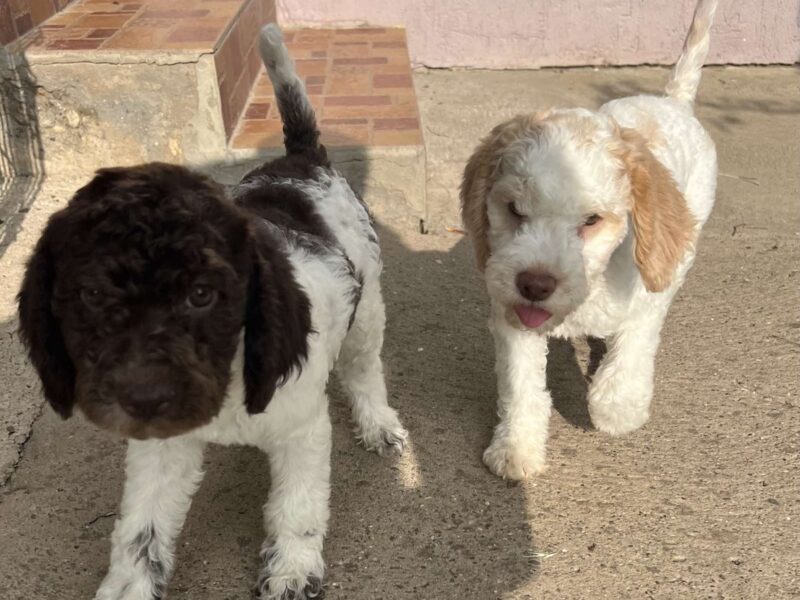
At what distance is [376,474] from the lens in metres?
3.50

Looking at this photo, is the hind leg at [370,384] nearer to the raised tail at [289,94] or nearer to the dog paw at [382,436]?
the dog paw at [382,436]

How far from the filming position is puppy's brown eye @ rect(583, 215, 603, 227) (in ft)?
10.0

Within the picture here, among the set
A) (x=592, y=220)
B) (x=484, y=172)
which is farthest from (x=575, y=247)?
(x=484, y=172)

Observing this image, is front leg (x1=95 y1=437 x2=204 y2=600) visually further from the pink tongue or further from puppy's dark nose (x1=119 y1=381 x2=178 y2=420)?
the pink tongue

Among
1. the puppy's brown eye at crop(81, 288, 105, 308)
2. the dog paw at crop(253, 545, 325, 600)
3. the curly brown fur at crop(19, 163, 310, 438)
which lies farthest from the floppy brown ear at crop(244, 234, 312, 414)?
the dog paw at crop(253, 545, 325, 600)

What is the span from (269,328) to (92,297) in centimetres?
49

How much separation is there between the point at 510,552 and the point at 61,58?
4.12 metres

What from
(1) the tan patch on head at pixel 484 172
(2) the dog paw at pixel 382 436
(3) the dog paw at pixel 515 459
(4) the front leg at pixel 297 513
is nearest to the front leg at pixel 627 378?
(3) the dog paw at pixel 515 459

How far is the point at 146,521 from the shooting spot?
2791 mm

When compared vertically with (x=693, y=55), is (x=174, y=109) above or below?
below

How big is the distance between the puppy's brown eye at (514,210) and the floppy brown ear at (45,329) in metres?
1.68

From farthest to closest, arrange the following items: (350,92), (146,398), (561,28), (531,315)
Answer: (561,28)
(350,92)
(531,315)
(146,398)

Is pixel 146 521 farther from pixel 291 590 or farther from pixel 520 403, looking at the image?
pixel 520 403

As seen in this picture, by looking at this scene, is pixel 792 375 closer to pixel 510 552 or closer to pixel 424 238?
pixel 510 552
